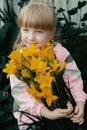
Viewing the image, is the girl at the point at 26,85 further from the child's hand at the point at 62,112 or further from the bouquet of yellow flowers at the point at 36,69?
the bouquet of yellow flowers at the point at 36,69

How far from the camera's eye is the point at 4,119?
12.8 feet

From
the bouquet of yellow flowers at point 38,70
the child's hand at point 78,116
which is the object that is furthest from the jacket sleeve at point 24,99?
the child's hand at point 78,116

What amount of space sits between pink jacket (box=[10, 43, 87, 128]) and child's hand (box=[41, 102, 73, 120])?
0.13 ft

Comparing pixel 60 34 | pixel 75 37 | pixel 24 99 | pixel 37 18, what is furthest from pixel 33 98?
pixel 75 37

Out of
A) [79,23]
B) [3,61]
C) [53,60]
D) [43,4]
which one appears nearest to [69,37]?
[79,23]

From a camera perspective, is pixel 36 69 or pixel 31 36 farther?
pixel 31 36

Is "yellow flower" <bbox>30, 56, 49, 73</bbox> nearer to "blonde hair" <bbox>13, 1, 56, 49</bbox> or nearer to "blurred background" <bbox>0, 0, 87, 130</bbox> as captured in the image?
"blonde hair" <bbox>13, 1, 56, 49</bbox>

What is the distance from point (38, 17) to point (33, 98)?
48cm

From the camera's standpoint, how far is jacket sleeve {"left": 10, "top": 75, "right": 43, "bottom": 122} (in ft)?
9.11

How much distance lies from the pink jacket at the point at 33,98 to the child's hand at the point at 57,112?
4 cm

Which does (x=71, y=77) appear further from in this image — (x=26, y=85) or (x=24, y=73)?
(x=24, y=73)

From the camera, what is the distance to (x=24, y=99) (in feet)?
9.23

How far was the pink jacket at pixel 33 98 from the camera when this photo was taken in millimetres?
2795

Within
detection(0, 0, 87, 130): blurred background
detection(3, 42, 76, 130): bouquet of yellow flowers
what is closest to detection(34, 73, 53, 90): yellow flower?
detection(3, 42, 76, 130): bouquet of yellow flowers
